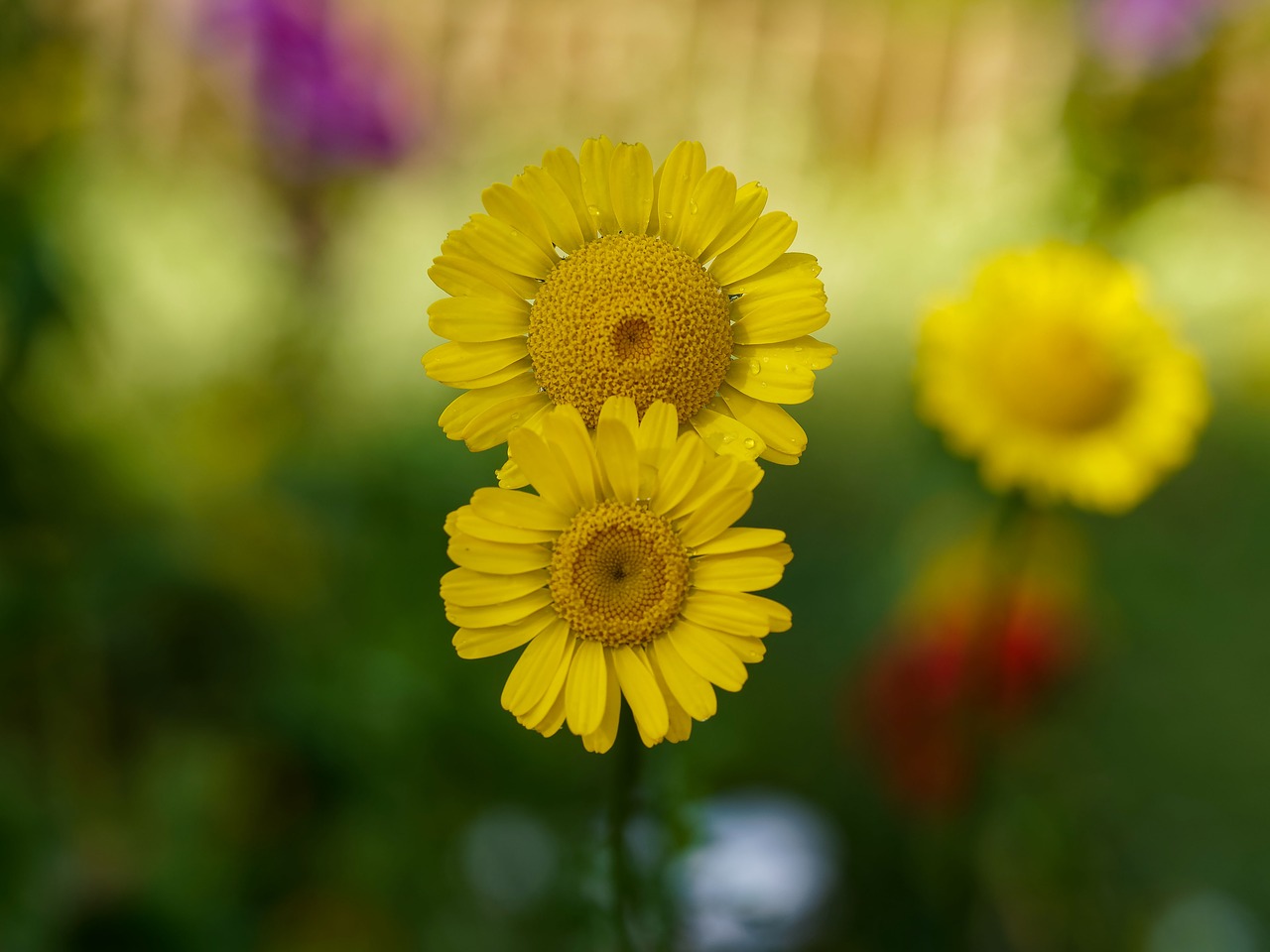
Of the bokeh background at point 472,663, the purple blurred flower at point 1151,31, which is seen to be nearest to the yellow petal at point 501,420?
the bokeh background at point 472,663

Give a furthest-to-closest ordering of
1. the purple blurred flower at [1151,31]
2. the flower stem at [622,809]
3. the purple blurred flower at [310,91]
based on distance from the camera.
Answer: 1. the purple blurred flower at [1151,31]
2. the purple blurred flower at [310,91]
3. the flower stem at [622,809]

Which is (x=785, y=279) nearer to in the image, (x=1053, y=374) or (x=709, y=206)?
(x=709, y=206)

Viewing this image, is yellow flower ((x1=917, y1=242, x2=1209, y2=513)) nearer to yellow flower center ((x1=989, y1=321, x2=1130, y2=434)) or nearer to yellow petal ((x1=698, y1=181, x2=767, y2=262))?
yellow flower center ((x1=989, y1=321, x2=1130, y2=434))

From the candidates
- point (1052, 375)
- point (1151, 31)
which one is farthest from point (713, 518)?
point (1151, 31)

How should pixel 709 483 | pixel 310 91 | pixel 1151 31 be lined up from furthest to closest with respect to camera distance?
pixel 1151 31
pixel 310 91
pixel 709 483

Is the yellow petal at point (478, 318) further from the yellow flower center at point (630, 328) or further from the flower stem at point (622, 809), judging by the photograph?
the flower stem at point (622, 809)

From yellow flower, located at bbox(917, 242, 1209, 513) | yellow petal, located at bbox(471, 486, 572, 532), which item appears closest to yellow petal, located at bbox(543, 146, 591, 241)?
yellow petal, located at bbox(471, 486, 572, 532)
